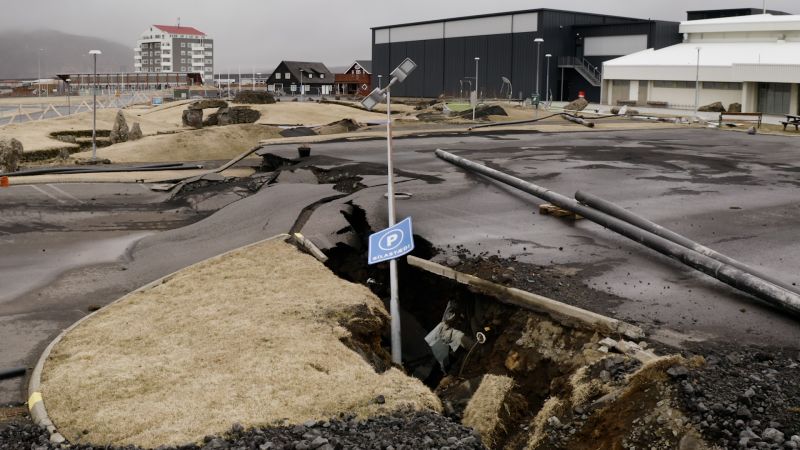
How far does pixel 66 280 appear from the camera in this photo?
1672cm

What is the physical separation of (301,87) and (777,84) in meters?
68.7

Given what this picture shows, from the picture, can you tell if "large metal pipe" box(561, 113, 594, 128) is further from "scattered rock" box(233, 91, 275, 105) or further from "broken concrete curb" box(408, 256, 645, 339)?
"broken concrete curb" box(408, 256, 645, 339)

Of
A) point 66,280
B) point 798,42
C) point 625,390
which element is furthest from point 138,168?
point 798,42

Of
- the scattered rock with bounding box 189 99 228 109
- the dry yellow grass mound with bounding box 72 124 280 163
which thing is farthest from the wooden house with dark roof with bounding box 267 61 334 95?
the dry yellow grass mound with bounding box 72 124 280 163

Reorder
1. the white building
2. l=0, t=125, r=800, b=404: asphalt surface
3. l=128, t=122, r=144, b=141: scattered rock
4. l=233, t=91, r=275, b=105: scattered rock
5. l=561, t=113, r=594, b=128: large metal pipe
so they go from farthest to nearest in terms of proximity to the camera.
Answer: l=233, t=91, r=275, b=105: scattered rock
the white building
l=561, t=113, r=594, b=128: large metal pipe
l=128, t=122, r=144, b=141: scattered rock
l=0, t=125, r=800, b=404: asphalt surface

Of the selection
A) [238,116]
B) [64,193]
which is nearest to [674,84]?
[238,116]

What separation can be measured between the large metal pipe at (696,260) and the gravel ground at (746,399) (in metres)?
Result: 1.59

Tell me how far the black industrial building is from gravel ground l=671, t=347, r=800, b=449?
7460cm

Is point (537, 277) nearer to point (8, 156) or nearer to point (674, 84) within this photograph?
point (8, 156)

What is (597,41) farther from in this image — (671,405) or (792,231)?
(671,405)

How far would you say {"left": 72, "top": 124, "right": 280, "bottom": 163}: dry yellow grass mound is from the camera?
1435 inches

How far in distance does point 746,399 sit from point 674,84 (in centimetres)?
6633

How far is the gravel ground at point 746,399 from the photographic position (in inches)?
324

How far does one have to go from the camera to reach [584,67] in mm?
83375
